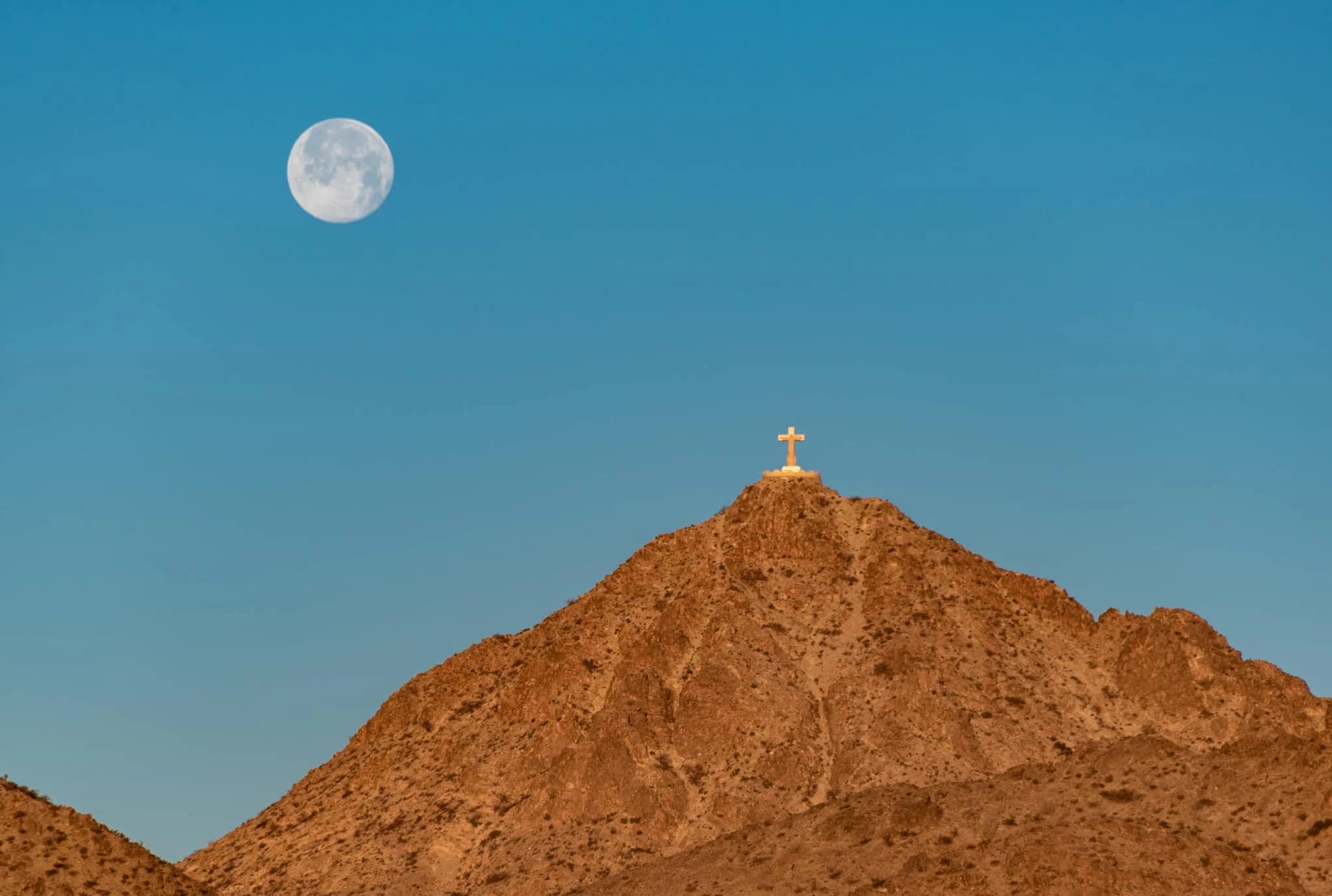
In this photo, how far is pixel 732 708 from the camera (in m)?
117

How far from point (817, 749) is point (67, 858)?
145 feet

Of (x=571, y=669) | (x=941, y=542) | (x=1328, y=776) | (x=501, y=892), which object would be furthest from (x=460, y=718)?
(x=1328, y=776)

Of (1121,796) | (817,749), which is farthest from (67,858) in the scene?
(1121,796)

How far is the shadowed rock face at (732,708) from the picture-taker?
11256 cm

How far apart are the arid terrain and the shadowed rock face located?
186 mm

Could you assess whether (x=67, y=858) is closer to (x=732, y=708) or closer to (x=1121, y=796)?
(x=732, y=708)

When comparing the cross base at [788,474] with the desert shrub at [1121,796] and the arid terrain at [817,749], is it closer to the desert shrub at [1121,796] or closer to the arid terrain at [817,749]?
the arid terrain at [817,749]

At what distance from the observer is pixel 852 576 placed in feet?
424

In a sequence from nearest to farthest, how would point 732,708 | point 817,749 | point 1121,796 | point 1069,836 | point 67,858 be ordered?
point 67,858 → point 1069,836 → point 1121,796 → point 817,749 → point 732,708

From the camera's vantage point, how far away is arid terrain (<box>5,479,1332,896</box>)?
9844 cm

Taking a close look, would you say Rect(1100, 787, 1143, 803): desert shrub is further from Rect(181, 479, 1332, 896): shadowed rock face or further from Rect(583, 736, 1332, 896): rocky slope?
Rect(181, 479, 1332, 896): shadowed rock face

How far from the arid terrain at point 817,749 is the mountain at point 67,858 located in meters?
20.5

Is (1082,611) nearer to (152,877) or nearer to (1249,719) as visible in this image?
(1249,719)

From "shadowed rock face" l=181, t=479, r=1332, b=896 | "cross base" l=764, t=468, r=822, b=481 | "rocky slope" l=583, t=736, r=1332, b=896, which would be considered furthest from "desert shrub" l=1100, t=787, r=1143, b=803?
"cross base" l=764, t=468, r=822, b=481
